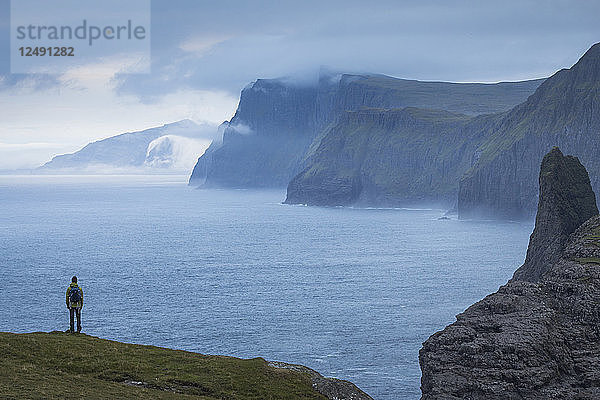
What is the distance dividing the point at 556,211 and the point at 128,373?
63759 millimetres

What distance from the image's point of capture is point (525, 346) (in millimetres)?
35812

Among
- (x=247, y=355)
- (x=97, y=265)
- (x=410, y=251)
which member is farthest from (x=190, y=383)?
(x=410, y=251)

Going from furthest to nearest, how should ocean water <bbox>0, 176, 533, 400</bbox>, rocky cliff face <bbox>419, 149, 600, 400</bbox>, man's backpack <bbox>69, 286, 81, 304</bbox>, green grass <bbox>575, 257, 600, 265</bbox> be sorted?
ocean water <bbox>0, 176, 533, 400</bbox>, green grass <bbox>575, 257, 600, 265</bbox>, man's backpack <bbox>69, 286, 81, 304</bbox>, rocky cliff face <bbox>419, 149, 600, 400</bbox>

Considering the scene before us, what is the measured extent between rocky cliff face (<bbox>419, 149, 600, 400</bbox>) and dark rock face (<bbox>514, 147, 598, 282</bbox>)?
32252mm

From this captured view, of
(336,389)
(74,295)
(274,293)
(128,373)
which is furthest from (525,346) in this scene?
(274,293)

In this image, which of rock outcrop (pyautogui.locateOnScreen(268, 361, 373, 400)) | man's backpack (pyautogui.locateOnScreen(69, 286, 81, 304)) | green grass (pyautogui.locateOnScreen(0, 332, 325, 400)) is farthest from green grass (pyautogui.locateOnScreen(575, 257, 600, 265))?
man's backpack (pyautogui.locateOnScreen(69, 286, 81, 304))

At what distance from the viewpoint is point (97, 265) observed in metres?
141

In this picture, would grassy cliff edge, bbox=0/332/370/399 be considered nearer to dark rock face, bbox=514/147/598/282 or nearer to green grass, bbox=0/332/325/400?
green grass, bbox=0/332/325/400

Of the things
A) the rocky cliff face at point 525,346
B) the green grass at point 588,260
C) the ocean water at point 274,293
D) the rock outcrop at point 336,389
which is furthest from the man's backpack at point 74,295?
the green grass at point 588,260

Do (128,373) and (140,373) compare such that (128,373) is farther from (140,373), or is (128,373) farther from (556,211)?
(556,211)

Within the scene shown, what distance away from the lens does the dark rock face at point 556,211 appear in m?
81.3

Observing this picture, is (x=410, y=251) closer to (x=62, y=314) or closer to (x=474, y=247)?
(x=474, y=247)

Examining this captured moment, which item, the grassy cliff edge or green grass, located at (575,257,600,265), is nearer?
the grassy cliff edge

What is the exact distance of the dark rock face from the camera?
267 ft
